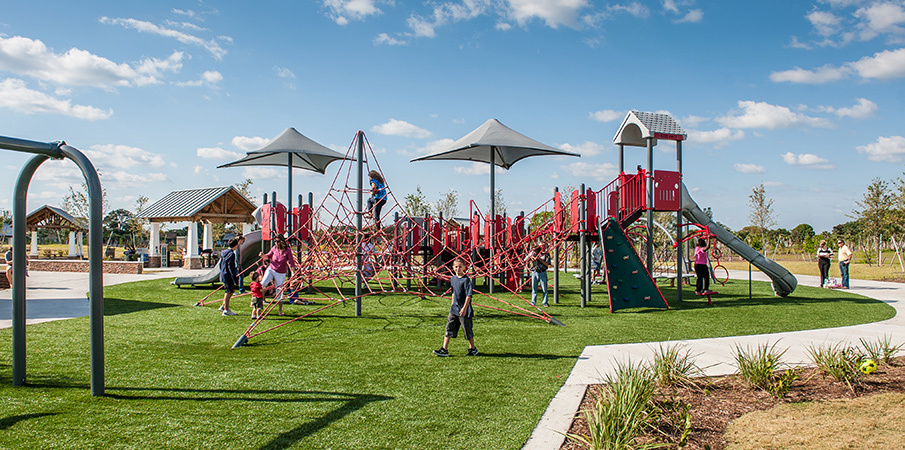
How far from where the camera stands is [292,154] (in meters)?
15.2

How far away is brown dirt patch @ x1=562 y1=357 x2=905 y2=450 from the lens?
423cm

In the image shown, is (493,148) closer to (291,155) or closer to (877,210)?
(291,155)

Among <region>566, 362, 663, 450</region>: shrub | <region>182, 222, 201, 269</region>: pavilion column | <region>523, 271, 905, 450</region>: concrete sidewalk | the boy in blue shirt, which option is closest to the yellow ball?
<region>523, 271, 905, 450</region>: concrete sidewalk

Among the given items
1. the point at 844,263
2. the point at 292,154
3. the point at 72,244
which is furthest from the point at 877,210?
the point at 72,244

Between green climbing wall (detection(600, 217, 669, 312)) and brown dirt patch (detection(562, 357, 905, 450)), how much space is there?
538 centimetres

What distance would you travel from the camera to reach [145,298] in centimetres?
1316

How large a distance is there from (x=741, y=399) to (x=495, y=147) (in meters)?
10.4

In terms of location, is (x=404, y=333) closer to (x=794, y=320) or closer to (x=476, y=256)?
(x=476, y=256)

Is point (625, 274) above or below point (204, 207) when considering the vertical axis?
below

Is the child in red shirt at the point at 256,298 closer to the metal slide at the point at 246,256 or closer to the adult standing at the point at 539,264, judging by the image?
the adult standing at the point at 539,264

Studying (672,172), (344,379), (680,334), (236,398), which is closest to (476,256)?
(672,172)

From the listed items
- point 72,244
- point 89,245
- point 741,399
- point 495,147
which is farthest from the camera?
point 72,244

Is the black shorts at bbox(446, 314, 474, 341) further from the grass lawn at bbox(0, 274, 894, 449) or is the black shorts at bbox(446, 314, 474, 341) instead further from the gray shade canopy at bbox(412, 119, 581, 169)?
the gray shade canopy at bbox(412, 119, 581, 169)

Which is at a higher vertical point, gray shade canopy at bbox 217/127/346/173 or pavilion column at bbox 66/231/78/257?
gray shade canopy at bbox 217/127/346/173
